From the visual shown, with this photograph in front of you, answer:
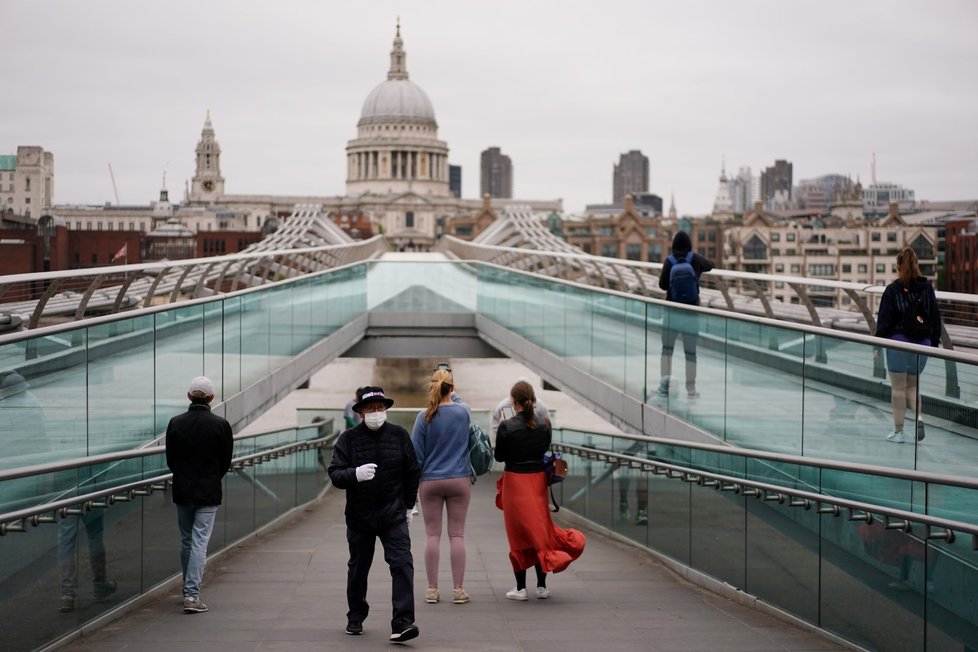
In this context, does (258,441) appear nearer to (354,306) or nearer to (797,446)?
(797,446)

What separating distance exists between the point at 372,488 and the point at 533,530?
4.85ft

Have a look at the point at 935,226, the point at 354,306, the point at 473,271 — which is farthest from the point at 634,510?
the point at 935,226

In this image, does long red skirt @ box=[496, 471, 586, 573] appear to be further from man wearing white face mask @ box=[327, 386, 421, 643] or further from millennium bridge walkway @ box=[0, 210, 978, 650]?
man wearing white face mask @ box=[327, 386, 421, 643]

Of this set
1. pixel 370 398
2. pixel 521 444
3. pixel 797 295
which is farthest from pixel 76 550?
pixel 797 295

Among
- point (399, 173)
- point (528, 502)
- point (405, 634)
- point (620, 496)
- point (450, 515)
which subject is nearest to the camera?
point (405, 634)

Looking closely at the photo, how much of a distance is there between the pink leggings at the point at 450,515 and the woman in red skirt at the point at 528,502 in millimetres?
299

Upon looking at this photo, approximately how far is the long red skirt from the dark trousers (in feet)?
3.89

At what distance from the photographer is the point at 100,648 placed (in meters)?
7.03

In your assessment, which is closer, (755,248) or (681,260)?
(681,260)

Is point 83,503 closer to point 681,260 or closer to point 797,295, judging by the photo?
point 681,260

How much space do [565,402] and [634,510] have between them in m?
44.7

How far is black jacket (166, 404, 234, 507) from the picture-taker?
8164mm

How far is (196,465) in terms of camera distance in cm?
820

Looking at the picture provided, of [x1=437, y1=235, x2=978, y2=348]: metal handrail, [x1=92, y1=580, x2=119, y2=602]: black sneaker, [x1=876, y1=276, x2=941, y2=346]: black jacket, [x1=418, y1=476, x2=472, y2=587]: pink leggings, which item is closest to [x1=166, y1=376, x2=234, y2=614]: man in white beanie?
[x1=92, y1=580, x2=119, y2=602]: black sneaker
